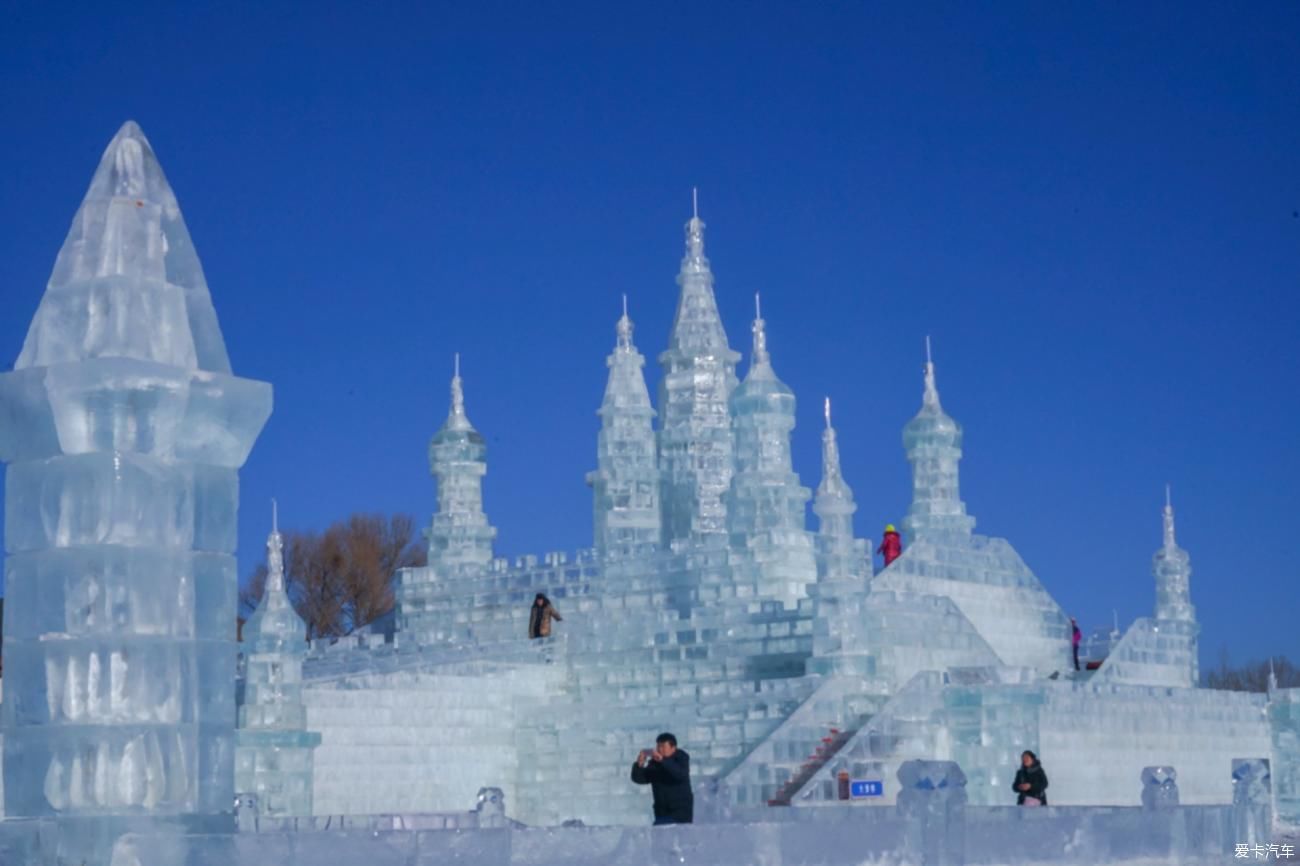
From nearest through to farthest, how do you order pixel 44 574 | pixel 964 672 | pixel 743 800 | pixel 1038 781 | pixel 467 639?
pixel 44 574 → pixel 1038 781 → pixel 743 800 → pixel 964 672 → pixel 467 639

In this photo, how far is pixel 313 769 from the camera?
98.1ft

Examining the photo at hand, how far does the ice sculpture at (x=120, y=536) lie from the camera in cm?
1210

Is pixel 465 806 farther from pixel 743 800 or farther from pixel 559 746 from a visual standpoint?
pixel 743 800

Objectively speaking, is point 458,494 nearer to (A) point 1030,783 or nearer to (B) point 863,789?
(B) point 863,789

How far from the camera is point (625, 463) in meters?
41.4

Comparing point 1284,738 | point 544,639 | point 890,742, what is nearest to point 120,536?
point 890,742

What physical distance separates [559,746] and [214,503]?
20400mm

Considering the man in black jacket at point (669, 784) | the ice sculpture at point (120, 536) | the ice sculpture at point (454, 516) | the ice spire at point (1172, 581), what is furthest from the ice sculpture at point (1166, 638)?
the ice sculpture at point (120, 536)

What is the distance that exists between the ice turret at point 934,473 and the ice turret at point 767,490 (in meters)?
5.68

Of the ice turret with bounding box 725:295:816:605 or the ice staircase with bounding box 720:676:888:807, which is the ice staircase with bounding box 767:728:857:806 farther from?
the ice turret with bounding box 725:295:816:605

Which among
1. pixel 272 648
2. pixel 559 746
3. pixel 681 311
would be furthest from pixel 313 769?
pixel 681 311

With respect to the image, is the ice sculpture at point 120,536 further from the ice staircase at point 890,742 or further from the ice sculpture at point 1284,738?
the ice sculpture at point 1284,738

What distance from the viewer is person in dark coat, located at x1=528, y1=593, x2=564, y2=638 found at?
117ft

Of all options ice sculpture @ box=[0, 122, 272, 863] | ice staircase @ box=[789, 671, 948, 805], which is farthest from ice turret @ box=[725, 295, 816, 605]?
ice sculpture @ box=[0, 122, 272, 863]
